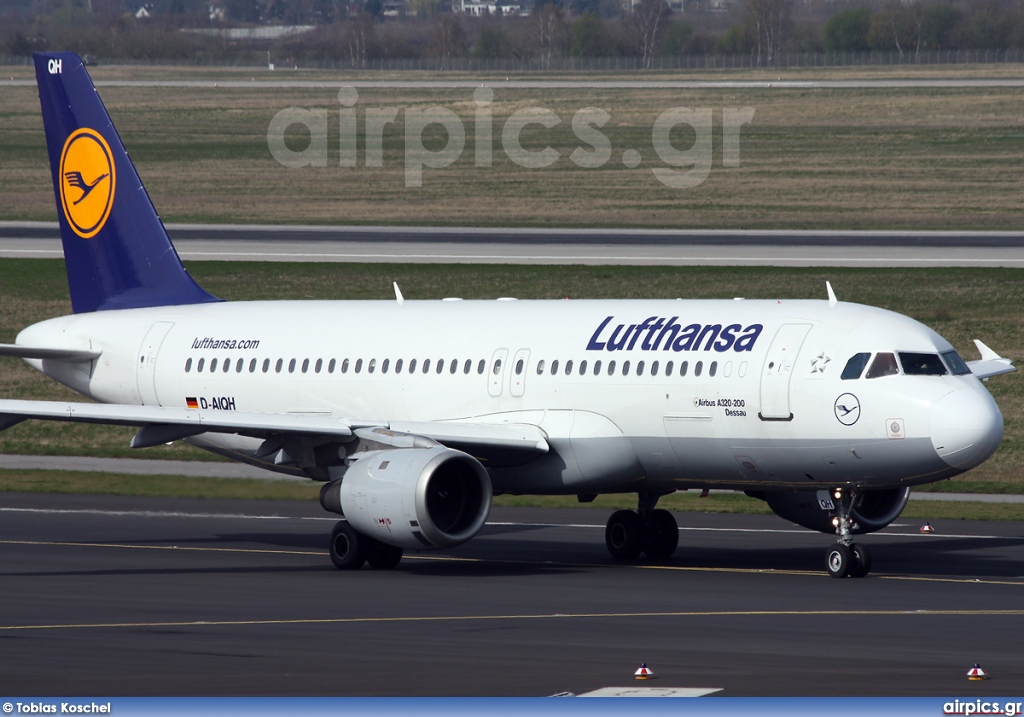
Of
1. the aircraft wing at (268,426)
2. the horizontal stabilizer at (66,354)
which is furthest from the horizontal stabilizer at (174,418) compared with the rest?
the horizontal stabilizer at (66,354)

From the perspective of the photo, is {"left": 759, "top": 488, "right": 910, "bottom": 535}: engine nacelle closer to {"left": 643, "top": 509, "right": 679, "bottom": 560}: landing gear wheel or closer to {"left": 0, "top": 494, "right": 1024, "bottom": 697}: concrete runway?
{"left": 0, "top": 494, "right": 1024, "bottom": 697}: concrete runway

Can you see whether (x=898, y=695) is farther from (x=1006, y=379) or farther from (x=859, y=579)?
(x=1006, y=379)

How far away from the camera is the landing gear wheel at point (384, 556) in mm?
29531

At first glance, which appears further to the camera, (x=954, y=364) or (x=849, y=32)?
(x=849, y=32)

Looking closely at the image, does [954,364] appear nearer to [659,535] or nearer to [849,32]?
[659,535]

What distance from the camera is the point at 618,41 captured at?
194m

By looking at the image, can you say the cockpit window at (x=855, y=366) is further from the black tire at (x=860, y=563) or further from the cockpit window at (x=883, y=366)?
the black tire at (x=860, y=563)

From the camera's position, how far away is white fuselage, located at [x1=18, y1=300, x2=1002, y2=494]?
26812 mm

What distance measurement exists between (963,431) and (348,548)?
402 inches

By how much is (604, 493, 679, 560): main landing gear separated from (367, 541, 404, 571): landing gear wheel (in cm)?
402

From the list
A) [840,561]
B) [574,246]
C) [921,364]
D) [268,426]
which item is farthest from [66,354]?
[574,246]

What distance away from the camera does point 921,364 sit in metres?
27.0

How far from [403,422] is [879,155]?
74.5 meters

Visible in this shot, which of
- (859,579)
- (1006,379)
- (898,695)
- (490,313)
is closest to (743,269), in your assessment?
(1006,379)
